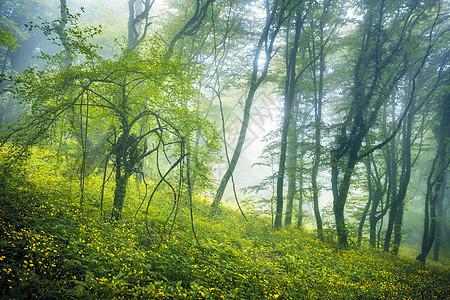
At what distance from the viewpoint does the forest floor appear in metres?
2.83

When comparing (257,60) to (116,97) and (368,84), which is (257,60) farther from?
(116,97)

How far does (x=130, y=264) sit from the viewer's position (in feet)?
11.5

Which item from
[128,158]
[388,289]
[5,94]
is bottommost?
[388,289]

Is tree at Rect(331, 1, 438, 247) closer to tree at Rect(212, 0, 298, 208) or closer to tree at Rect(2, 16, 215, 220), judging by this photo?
tree at Rect(212, 0, 298, 208)

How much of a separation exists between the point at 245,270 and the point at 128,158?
12.8ft

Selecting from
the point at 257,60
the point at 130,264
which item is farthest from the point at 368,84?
the point at 130,264

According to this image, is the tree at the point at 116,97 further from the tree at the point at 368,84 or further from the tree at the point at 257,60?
the tree at the point at 368,84

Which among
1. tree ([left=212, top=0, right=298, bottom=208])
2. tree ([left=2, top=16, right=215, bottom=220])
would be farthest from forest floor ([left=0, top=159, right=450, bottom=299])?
tree ([left=212, top=0, right=298, bottom=208])

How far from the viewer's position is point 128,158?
532 cm

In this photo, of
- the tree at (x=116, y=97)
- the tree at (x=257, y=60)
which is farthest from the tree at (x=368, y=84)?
the tree at (x=116, y=97)

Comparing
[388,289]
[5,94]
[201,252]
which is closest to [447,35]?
[388,289]

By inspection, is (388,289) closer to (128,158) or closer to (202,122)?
(202,122)

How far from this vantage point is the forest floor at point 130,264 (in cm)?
283

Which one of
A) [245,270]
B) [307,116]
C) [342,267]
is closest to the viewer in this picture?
[245,270]
